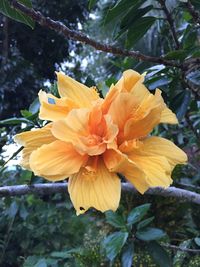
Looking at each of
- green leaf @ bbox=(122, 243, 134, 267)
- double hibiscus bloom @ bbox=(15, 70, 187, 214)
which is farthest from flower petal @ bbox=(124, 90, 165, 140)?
green leaf @ bbox=(122, 243, 134, 267)

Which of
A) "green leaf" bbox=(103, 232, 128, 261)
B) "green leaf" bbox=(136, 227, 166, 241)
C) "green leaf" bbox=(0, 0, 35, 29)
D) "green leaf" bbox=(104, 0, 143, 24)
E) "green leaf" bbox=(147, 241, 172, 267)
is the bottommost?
"green leaf" bbox=(147, 241, 172, 267)

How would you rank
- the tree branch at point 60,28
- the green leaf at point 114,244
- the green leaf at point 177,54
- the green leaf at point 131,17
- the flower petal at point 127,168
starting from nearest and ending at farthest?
the flower petal at point 127,168
the tree branch at point 60,28
the green leaf at point 177,54
the green leaf at point 131,17
the green leaf at point 114,244

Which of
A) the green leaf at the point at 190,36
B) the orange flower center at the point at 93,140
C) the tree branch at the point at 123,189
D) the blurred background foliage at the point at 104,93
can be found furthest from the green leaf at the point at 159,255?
the orange flower center at the point at 93,140

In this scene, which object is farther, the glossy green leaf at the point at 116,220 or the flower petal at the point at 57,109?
the glossy green leaf at the point at 116,220

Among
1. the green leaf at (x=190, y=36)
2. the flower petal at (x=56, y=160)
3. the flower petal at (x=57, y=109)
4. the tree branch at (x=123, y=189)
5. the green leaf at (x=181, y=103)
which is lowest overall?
the tree branch at (x=123, y=189)

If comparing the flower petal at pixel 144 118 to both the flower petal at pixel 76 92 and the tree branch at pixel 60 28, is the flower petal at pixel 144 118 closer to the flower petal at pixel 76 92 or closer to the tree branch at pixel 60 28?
the flower petal at pixel 76 92

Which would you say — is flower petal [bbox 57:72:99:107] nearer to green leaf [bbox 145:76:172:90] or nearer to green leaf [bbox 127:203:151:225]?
green leaf [bbox 145:76:172:90]

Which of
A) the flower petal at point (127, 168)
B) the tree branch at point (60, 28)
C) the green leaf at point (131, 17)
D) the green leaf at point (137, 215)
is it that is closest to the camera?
the flower petal at point (127, 168)
